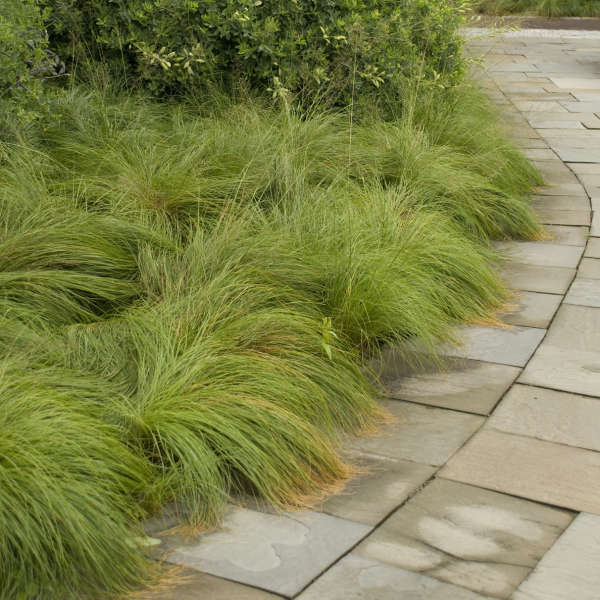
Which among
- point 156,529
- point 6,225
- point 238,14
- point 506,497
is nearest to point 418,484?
point 506,497

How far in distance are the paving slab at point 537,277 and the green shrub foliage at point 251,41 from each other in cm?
163

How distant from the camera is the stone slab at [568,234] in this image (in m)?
5.43

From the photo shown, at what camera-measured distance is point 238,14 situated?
19.0 ft

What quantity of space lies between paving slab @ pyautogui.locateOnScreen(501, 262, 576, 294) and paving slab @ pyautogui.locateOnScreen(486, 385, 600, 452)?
3.86ft

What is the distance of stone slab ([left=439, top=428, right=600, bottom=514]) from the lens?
2.90 metres

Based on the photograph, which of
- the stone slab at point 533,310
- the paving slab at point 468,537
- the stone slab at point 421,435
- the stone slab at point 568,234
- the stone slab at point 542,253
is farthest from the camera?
the stone slab at point 568,234

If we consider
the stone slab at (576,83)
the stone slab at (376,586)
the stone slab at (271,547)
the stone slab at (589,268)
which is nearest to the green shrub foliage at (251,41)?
the stone slab at (589,268)

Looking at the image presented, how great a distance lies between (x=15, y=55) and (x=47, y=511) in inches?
A: 129

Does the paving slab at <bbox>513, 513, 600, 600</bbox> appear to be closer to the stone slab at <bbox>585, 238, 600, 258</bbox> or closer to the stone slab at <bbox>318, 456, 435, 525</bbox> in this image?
the stone slab at <bbox>318, 456, 435, 525</bbox>

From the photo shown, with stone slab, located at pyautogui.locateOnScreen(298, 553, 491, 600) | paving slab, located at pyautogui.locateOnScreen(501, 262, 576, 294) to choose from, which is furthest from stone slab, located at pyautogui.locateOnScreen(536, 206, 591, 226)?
stone slab, located at pyautogui.locateOnScreen(298, 553, 491, 600)

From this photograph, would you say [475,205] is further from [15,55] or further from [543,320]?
[15,55]

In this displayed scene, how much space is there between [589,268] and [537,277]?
0.34 metres

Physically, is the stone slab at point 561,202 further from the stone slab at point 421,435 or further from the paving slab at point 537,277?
the stone slab at point 421,435

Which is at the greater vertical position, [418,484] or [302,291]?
[302,291]
